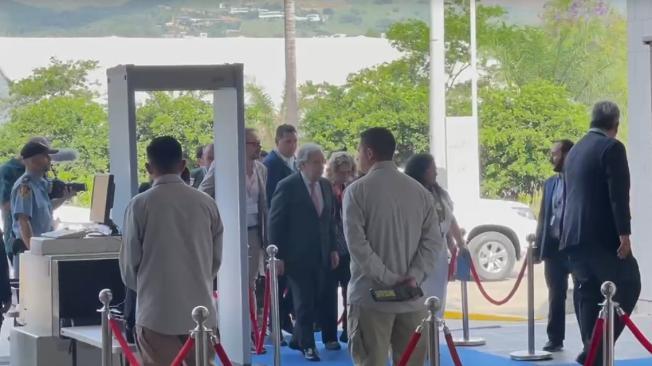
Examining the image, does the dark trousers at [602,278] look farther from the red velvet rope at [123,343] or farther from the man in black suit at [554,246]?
the red velvet rope at [123,343]

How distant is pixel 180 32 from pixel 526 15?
6451 millimetres

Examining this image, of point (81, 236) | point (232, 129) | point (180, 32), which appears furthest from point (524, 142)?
point (81, 236)

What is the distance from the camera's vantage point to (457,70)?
23.8 meters

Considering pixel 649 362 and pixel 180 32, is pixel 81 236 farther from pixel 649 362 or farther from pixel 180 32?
pixel 180 32

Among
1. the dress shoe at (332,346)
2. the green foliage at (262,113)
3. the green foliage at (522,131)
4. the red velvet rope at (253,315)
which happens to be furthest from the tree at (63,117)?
the dress shoe at (332,346)

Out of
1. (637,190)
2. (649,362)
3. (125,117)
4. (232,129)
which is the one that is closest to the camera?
(125,117)

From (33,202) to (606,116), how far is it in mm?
4324

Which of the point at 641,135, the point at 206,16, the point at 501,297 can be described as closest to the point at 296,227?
the point at 641,135

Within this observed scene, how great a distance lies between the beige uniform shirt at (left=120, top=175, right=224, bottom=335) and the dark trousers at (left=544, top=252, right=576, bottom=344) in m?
4.25

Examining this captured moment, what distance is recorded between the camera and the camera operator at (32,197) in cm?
1020

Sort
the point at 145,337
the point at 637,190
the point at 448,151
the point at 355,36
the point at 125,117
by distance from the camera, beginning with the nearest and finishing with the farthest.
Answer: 1. the point at 145,337
2. the point at 125,117
3. the point at 637,190
4. the point at 448,151
5. the point at 355,36

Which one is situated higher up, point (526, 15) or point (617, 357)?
point (526, 15)

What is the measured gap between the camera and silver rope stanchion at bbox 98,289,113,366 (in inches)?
281

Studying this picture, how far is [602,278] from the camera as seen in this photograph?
8.55 m
